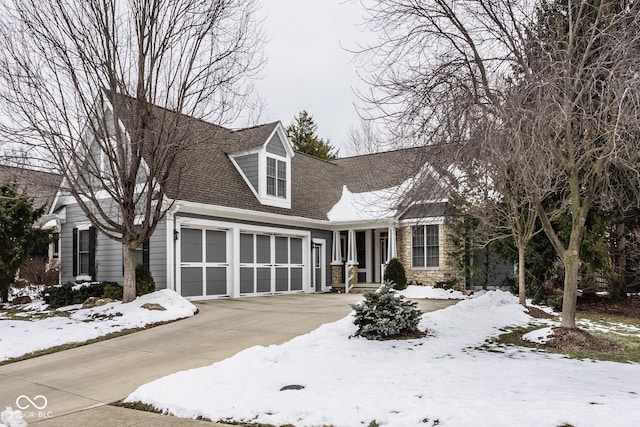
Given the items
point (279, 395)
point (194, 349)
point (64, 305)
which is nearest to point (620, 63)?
point (279, 395)

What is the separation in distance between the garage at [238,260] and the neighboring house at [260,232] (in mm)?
32

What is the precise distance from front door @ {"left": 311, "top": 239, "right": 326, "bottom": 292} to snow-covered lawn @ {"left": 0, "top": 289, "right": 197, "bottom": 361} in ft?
26.5

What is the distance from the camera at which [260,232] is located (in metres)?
17.2

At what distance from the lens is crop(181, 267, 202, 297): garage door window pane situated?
565 inches

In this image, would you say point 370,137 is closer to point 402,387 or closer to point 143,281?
point 143,281

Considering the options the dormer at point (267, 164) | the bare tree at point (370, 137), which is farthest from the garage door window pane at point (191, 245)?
the bare tree at point (370, 137)

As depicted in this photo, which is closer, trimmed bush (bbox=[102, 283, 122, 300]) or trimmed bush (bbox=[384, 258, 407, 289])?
trimmed bush (bbox=[102, 283, 122, 300])

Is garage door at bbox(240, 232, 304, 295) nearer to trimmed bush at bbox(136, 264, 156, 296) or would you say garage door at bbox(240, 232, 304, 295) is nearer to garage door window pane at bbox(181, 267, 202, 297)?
garage door window pane at bbox(181, 267, 202, 297)

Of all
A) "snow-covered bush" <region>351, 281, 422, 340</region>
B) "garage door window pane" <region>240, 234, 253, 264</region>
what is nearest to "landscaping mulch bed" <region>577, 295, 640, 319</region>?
"snow-covered bush" <region>351, 281, 422, 340</region>

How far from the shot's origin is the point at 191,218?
14547mm

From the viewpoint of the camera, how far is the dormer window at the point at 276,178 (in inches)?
695

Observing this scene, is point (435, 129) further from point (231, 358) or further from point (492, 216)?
point (492, 216)

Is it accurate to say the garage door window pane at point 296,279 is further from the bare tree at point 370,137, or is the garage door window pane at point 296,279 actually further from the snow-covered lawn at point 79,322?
the snow-covered lawn at point 79,322

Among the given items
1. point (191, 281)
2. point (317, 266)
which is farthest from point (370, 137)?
point (317, 266)
